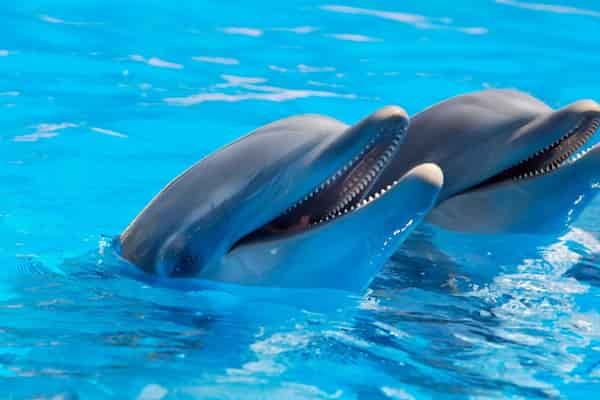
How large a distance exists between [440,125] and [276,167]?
4.40ft

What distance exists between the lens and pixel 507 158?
5352 millimetres

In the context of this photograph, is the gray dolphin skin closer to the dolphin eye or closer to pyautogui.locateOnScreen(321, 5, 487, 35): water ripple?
the dolphin eye

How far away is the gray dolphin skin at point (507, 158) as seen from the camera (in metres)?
5.25

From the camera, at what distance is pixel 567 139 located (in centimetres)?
534

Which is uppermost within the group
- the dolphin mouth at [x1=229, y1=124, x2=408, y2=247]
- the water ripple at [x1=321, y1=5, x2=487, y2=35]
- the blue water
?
the water ripple at [x1=321, y1=5, x2=487, y2=35]

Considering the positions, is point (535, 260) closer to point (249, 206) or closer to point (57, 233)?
point (249, 206)

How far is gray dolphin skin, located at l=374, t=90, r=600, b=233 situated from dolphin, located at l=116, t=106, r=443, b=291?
2.92 feet

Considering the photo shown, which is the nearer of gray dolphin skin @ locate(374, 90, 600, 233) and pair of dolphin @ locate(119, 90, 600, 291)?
pair of dolphin @ locate(119, 90, 600, 291)

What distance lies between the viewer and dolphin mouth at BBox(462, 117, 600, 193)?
528cm

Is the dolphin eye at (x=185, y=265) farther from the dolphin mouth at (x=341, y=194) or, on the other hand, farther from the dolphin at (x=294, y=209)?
the dolphin mouth at (x=341, y=194)

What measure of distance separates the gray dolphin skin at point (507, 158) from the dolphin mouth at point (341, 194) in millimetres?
868

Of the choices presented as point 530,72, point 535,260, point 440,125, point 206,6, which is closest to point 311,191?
point 440,125

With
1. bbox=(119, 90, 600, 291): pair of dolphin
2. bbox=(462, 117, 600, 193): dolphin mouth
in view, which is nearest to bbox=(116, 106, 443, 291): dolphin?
bbox=(119, 90, 600, 291): pair of dolphin

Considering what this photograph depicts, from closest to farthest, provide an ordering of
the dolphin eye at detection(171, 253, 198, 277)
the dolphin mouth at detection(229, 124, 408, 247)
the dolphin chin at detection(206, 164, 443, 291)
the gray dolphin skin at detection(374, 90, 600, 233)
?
the dolphin chin at detection(206, 164, 443, 291), the dolphin mouth at detection(229, 124, 408, 247), the dolphin eye at detection(171, 253, 198, 277), the gray dolphin skin at detection(374, 90, 600, 233)
